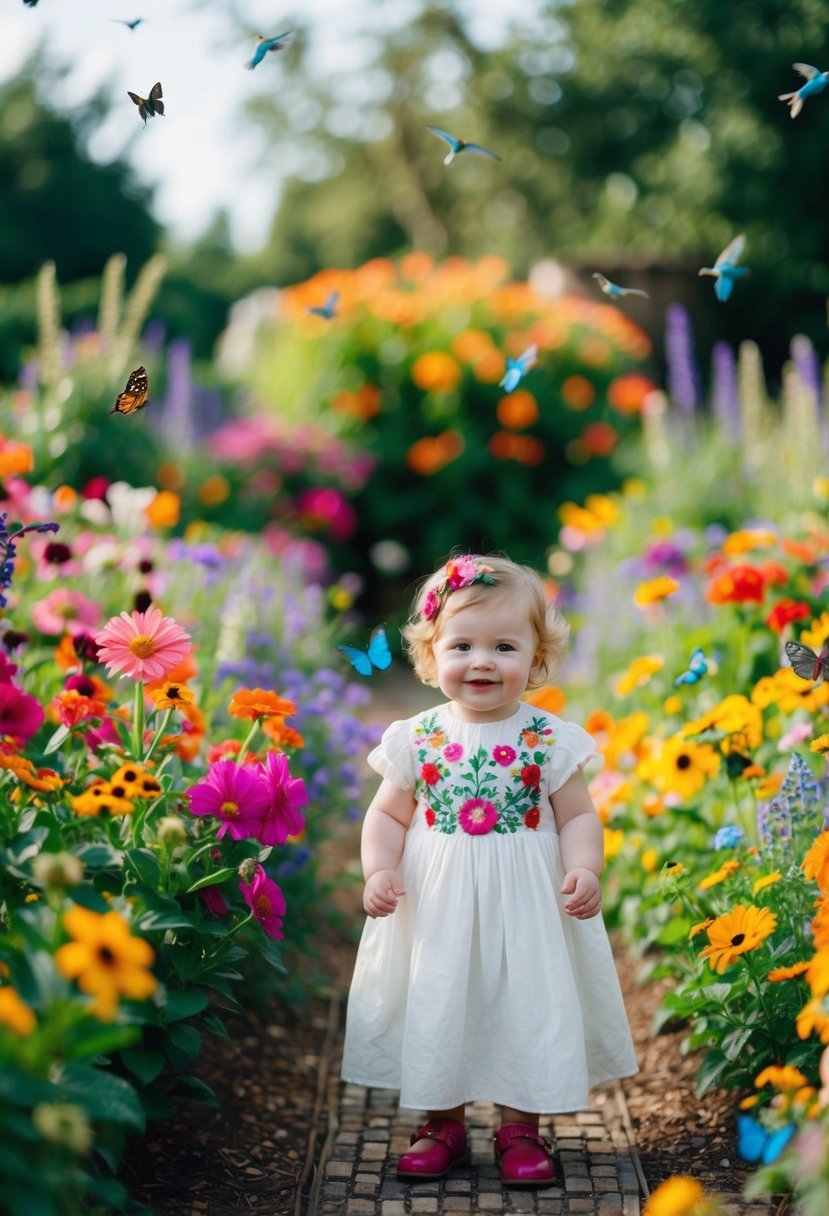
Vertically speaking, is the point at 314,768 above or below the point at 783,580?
below

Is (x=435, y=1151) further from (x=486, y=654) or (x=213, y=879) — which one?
(x=486, y=654)

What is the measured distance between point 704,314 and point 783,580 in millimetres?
8787

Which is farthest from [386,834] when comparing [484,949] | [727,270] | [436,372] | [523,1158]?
[436,372]

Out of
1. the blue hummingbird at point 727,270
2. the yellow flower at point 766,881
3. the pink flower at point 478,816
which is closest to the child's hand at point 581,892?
the pink flower at point 478,816

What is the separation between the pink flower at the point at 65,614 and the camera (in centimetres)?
293

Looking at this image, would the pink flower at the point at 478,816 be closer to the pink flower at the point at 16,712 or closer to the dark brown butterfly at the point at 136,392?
the pink flower at the point at 16,712

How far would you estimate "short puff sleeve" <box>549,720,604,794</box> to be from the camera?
91.0 inches

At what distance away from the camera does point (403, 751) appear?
2365mm

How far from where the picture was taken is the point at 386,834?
7.70 feet

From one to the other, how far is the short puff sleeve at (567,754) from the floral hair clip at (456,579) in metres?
0.31

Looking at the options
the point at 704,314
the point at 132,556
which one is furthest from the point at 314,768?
the point at 704,314

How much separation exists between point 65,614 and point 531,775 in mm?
1235

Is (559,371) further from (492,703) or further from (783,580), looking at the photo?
(492,703)

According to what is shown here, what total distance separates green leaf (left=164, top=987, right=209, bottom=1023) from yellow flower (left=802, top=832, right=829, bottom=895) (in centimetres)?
95
